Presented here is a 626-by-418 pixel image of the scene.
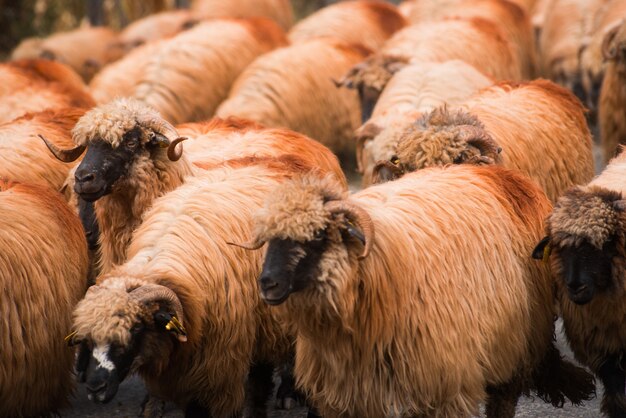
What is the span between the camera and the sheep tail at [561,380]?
662 cm

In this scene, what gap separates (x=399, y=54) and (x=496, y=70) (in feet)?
4.39

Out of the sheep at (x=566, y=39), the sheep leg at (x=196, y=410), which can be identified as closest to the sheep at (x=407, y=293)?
the sheep leg at (x=196, y=410)

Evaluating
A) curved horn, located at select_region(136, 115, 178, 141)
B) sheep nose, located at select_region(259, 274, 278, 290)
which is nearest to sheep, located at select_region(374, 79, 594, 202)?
curved horn, located at select_region(136, 115, 178, 141)

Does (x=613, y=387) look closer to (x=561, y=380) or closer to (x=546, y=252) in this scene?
(x=561, y=380)

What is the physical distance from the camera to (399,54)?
1178 cm

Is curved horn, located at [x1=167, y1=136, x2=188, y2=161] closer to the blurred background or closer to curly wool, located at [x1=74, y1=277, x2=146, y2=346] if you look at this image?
curly wool, located at [x1=74, y1=277, x2=146, y2=346]

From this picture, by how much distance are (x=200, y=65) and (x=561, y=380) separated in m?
7.68

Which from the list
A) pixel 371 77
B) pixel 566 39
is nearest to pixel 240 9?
pixel 566 39

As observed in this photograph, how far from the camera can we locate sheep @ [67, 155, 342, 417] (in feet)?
18.7

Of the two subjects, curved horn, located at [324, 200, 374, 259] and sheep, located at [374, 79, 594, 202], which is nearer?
curved horn, located at [324, 200, 374, 259]

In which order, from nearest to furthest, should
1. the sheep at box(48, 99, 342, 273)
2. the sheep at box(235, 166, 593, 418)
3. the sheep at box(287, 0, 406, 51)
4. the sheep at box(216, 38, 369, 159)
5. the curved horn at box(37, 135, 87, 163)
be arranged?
the sheep at box(235, 166, 593, 418)
the sheep at box(48, 99, 342, 273)
the curved horn at box(37, 135, 87, 163)
the sheep at box(216, 38, 369, 159)
the sheep at box(287, 0, 406, 51)

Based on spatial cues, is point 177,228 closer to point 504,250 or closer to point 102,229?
point 102,229

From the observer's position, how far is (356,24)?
15.3 m

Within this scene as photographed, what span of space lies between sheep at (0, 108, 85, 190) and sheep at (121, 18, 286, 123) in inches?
118
